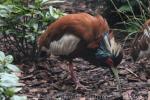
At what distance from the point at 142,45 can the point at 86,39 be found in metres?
0.99

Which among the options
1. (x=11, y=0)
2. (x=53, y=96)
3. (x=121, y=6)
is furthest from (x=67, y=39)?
(x=121, y=6)

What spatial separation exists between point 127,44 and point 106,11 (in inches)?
50.1

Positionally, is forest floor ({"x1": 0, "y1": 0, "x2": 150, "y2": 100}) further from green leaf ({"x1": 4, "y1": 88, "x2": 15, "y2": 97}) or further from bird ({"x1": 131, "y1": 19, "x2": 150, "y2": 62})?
green leaf ({"x1": 4, "y1": 88, "x2": 15, "y2": 97})

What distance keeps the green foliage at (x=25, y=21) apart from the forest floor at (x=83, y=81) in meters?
0.29

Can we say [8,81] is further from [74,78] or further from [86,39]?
[74,78]

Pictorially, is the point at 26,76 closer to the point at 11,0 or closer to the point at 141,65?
the point at 11,0

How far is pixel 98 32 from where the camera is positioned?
19.8 ft

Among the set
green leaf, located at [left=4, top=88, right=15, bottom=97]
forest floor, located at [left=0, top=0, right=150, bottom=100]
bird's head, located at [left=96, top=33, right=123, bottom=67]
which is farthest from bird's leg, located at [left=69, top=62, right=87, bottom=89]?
green leaf, located at [left=4, top=88, right=15, bottom=97]

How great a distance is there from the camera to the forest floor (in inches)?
237

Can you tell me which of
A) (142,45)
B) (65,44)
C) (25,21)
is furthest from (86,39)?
(25,21)

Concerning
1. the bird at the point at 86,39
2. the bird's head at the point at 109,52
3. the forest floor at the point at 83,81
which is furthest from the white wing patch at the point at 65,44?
the forest floor at the point at 83,81

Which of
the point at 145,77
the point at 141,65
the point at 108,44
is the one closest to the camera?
the point at 108,44

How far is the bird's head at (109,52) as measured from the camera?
595 cm

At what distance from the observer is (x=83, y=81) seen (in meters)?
6.53
